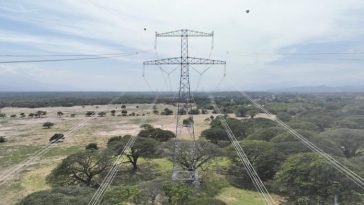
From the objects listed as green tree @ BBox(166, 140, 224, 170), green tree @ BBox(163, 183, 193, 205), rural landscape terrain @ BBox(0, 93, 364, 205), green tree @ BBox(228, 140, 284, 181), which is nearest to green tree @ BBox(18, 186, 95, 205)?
rural landscape terrain @ BBox(0, 93, 364, 205)

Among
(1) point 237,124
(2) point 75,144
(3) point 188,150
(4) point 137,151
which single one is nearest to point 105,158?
(4) point 137,151

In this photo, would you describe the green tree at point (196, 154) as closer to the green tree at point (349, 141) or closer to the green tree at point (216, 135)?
the green tree at point (349, 141)

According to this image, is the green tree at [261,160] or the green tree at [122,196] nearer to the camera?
the green tree at [122,196]

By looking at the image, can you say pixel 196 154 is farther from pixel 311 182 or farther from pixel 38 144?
pixel 38 144

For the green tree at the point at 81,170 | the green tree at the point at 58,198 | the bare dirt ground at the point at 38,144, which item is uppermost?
the green tree at the point at 58,198

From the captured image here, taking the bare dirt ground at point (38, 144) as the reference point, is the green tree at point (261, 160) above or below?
above

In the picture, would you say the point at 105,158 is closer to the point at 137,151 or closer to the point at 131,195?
the point at 137,151

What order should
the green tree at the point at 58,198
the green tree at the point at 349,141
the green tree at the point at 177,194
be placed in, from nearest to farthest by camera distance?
the green tree at the point at 58,198 → the green tree at the point at 177,194 → the green tree at the point at 349,141

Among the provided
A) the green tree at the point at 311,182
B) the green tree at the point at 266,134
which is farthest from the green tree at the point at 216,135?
the green tree at the point at 311,182

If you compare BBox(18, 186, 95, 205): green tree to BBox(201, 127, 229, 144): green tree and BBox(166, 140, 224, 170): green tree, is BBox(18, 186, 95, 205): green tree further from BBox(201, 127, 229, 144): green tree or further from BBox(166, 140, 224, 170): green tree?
BBox(201, 127, 229, 144): green tree
